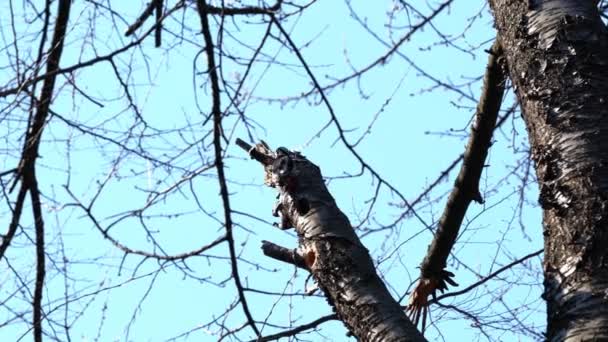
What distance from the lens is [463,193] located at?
133 inches

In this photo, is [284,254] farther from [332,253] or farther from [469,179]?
[469,179]

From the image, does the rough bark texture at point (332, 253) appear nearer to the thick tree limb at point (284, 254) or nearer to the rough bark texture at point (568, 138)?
the thick tree limb at point (284, 254)

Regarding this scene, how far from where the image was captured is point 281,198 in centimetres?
276

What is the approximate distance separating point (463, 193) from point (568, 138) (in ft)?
3.62

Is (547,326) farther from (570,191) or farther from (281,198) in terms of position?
(281,198)

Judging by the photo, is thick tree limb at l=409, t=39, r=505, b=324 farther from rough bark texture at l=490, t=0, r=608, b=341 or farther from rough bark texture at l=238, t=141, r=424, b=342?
rough bark texture at l=238, t=141, r=424, b=342

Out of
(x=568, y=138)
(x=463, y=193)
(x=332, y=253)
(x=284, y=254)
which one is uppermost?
(x=463, y=193)

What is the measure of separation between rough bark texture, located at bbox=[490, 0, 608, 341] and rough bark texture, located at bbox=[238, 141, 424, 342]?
337mm

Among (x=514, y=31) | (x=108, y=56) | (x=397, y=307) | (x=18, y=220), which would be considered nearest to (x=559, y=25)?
(x=514, y=31)

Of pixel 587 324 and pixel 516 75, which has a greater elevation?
pixel 516 75

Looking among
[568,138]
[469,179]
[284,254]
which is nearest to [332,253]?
[284,254]

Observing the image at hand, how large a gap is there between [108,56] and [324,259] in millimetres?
1959

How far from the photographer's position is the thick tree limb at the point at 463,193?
3324 mm

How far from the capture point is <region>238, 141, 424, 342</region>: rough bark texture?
229cm
